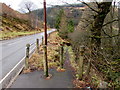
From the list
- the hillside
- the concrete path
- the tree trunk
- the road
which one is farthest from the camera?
the hillside

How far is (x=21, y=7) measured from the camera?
187 feet

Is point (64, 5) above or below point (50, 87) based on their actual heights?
above

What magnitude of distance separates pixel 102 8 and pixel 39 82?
153 inches

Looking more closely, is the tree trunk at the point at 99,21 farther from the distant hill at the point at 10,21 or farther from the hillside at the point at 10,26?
the distant hill at the point at 10,21

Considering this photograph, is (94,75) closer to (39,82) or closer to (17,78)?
(39,82)

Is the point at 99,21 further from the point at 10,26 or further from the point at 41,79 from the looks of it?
the point at 10,26

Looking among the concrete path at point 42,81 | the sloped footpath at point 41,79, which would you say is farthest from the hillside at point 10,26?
the concrete path at point 42,81

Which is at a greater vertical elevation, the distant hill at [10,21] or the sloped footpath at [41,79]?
the distant hill at [10,21]

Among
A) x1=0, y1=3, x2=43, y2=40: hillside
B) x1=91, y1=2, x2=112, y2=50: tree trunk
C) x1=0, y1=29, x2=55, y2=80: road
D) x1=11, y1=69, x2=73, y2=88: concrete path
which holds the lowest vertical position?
x1=11, y1=69, x2=73, y2=88: concrete path

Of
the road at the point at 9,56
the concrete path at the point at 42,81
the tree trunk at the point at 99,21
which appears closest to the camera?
the concrete path at the point at 42,81

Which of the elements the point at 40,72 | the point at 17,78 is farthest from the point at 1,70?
the point at 40,72

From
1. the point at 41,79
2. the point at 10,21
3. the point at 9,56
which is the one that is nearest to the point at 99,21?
the point at 41,79

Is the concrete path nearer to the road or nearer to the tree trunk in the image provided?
the road

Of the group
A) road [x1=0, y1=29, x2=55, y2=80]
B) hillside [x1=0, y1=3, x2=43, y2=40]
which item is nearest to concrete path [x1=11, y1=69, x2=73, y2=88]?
road [x1=0, y1=29, x2=55, y2=80]
